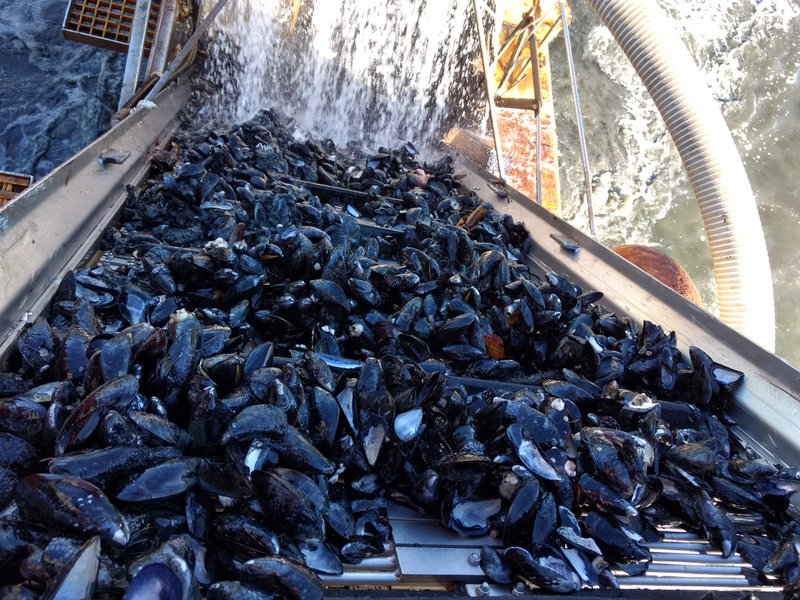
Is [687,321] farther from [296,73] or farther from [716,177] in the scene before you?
[296,73]

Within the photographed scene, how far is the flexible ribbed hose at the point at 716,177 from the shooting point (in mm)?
3596

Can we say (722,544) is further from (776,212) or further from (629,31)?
(776,212)

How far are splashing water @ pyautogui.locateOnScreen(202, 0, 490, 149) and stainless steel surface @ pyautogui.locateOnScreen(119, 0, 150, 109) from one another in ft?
5.28

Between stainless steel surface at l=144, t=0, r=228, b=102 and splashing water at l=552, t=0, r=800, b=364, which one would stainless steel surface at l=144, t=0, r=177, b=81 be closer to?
stainless steel surface at l=144, t=0, r=228, b=102

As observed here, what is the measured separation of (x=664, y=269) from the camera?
161 inches

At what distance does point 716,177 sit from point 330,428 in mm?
3527

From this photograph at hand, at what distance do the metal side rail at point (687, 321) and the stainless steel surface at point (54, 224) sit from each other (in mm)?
2420

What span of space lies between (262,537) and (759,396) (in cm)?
188

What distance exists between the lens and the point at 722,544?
144 cm

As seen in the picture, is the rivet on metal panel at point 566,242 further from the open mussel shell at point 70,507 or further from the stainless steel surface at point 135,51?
the stainless steel surface at point 135,51

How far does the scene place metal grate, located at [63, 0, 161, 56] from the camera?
498 centimetres

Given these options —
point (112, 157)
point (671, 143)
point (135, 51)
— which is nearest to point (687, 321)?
point (112, 157)

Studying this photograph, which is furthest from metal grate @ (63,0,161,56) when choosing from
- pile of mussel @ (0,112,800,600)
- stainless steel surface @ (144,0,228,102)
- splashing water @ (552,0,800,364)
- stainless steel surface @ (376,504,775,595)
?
splashing water @ (552,0,800,364)

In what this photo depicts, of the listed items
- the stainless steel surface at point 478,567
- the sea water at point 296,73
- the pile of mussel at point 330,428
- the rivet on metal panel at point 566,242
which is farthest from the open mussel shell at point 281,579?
the sea water at point 296,73
